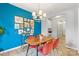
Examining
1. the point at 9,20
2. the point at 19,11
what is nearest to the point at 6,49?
the point at 9,20

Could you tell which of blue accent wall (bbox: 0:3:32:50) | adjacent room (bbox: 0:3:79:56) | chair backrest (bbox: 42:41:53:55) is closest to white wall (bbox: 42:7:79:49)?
adjacent room (bbox: 0:3:79:56)

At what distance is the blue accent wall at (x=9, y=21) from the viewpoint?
2.00 metres

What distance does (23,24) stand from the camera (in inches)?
81.0

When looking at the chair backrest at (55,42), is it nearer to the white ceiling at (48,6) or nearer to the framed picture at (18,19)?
the white ceiling at (48,6)

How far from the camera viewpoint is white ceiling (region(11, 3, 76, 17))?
202 centimetres

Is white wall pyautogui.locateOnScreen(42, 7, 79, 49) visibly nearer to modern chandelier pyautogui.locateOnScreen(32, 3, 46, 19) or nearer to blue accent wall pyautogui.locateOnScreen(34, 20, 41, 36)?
modern chandelier pyautogui.locateOnScreen(32, 3, 46, 19)

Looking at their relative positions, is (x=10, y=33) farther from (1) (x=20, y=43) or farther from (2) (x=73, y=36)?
(2) (x=73, y=36)

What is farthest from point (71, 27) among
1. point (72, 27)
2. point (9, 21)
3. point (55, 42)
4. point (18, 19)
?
point (9, 21)

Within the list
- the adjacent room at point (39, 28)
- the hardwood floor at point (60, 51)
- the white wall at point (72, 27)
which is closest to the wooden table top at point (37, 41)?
the adjacent room at point (39, 28)

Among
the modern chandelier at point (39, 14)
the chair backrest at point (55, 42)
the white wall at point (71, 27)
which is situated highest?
the modern chandelier at point (39, 14)

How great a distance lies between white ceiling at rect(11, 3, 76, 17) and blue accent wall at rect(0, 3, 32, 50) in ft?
0.26

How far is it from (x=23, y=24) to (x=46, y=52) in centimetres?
57

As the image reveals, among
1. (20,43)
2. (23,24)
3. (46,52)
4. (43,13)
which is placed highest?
(43,13)

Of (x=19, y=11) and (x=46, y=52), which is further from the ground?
(x=19, y=11)
